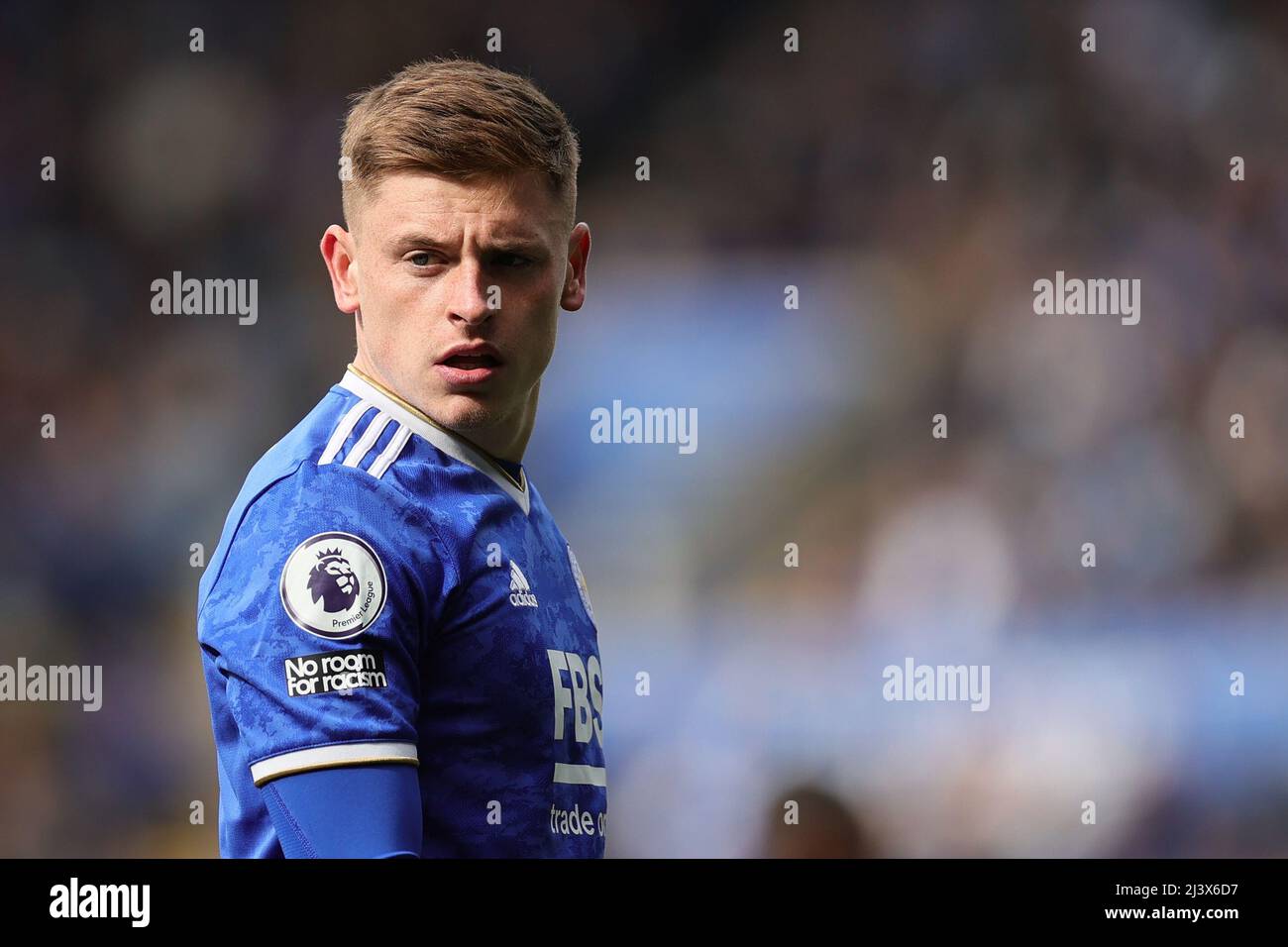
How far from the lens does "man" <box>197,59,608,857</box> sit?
160 centimetres

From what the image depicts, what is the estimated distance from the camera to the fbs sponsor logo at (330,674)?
5.22ft

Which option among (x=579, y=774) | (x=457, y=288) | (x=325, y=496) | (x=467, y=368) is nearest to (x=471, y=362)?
(x=467, y=368)

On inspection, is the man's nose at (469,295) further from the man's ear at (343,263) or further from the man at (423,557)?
the man's ear at (343,263)

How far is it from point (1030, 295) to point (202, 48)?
3458 millimetres

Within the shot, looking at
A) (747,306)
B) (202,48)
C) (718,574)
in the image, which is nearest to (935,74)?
(747,306)

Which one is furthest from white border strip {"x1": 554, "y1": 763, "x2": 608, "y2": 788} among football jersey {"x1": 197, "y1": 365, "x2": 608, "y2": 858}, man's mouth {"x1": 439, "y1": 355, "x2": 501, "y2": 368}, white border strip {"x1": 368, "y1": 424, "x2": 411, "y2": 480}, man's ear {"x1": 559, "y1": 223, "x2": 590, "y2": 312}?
man's ear {"x1": 559, "y1": 223, "x2": 590, "y2": 312}

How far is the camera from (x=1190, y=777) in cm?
489

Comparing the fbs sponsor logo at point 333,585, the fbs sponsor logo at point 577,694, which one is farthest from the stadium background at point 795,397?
the fbs sponsor logo at point 333,585

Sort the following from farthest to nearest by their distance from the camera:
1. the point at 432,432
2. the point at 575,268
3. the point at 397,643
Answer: the point at 575,268
the point at 432,432
the point at 397,643

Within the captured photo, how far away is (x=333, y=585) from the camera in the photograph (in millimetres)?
1633

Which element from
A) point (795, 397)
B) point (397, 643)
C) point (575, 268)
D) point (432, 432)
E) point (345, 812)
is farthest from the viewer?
point (795, 397)

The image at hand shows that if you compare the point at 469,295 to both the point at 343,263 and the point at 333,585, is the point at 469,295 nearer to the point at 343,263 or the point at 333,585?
the point at 343,263

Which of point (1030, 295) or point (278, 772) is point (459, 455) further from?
point (1030, 295)

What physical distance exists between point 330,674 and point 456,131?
0.84 metres
